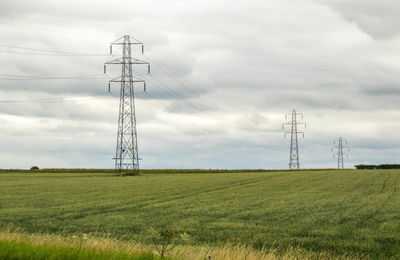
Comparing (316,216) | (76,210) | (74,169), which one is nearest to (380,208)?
(316,216)

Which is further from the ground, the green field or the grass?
the grass

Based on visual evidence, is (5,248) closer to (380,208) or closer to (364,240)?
(364,240)

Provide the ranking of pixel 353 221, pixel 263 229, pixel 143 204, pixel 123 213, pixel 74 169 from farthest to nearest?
pixel 74 169, pixel 143 204, pixel 123 213, pixel 353 221, pixel 263 229

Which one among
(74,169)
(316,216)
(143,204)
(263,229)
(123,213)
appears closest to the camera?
(263,229)

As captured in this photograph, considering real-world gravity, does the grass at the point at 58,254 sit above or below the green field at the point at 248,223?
above

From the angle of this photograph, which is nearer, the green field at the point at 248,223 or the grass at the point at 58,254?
the grass at the point at 58,254

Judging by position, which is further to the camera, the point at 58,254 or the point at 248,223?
the point at 248,223

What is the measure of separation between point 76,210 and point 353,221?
1559cm

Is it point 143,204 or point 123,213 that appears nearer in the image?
point 123,213

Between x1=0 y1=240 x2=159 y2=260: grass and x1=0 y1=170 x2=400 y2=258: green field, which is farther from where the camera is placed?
x1=0 y1=170 x2=400 y2=258: green field

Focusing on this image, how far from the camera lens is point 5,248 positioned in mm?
11016

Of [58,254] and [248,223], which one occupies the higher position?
[58,254]

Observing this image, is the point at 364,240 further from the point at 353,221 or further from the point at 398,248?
the point at 353,221

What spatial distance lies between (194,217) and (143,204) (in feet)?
29.5
